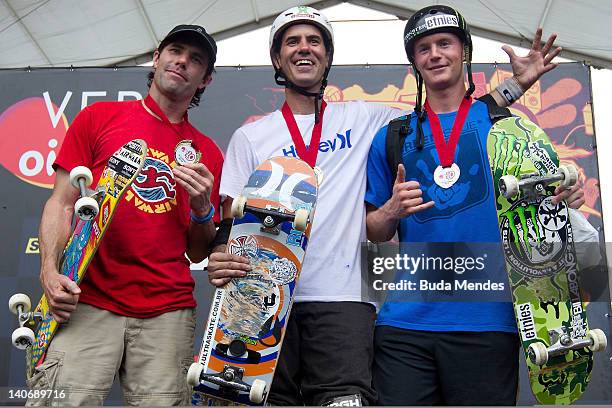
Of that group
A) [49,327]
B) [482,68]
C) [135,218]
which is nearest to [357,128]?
[135,218]

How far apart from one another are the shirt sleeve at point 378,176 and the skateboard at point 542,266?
44 centimetres

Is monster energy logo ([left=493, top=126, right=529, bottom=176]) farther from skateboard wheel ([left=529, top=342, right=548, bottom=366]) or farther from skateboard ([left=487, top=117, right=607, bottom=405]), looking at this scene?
skateboard wheel ([left=529, top=342, right=548, bottom=366])

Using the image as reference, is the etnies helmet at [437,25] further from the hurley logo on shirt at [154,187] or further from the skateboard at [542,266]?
the hurley logo on shirt at [154,187]

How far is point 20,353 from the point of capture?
175 inches

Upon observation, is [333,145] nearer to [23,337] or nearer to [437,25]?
[437,25]

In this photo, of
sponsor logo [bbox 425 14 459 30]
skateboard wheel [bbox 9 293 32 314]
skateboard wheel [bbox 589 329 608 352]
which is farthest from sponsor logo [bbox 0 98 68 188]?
skateboard wheel [bbox 589 329 608 352]

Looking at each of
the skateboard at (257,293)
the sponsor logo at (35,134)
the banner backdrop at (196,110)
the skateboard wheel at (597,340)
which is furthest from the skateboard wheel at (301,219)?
the sponsor logo at (35,134)

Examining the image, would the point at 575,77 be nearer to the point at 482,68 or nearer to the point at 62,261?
the point at 482,68

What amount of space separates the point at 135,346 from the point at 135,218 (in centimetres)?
53

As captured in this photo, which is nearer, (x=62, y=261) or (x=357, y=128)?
(x=62, y=261)

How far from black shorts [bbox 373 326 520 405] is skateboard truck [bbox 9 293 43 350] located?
4.71 feet

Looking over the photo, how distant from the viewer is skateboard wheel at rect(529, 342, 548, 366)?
2365 millimetres

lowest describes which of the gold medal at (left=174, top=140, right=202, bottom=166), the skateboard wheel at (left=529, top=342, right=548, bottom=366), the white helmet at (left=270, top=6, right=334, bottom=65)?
the skateboard wheel at (left=529, top=342, right=548, bottom=366)

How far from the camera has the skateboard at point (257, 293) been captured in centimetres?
239
